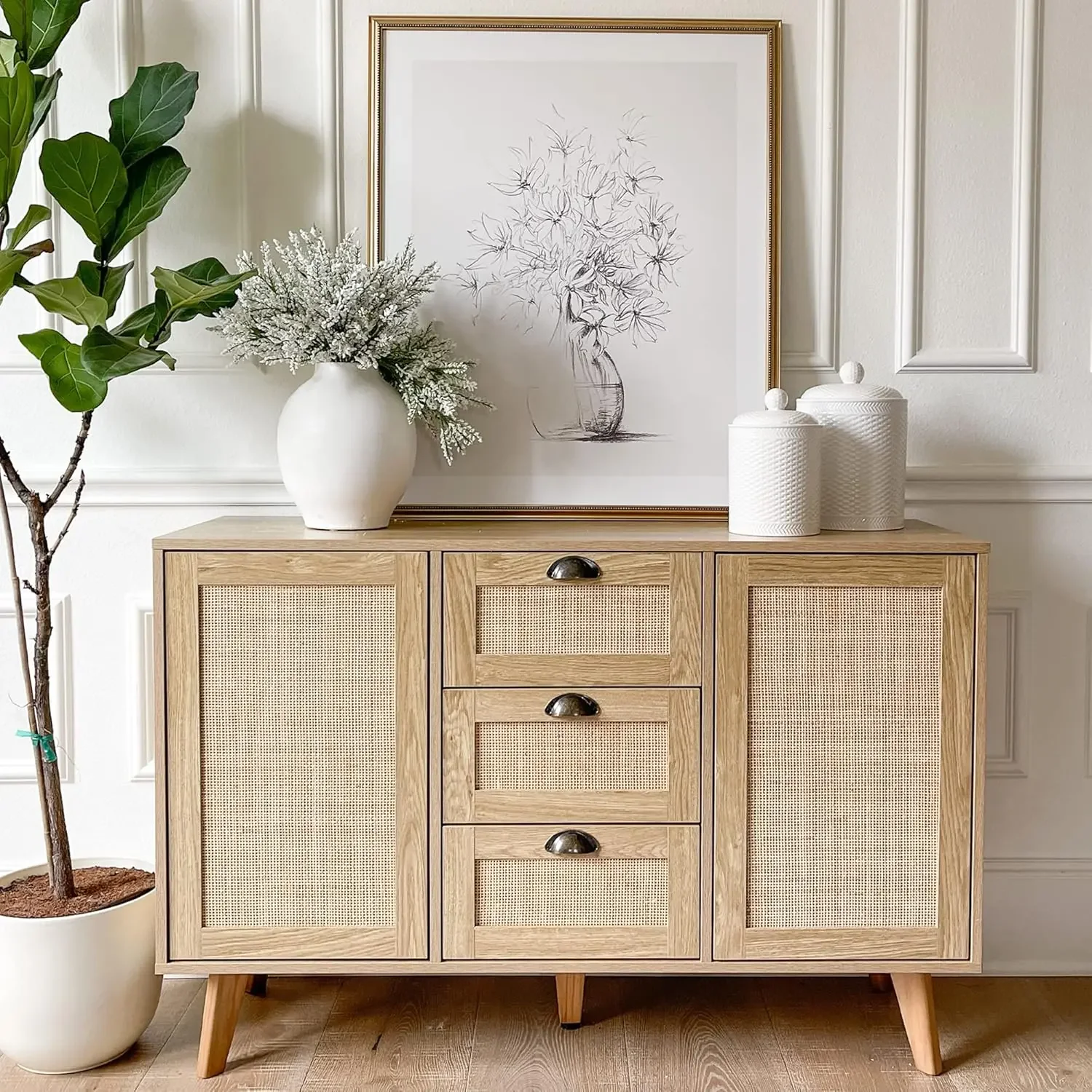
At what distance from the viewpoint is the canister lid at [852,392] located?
6.54 feet

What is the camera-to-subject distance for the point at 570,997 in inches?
80.7

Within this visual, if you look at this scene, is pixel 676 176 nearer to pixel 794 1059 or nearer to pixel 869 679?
pixel 869 679

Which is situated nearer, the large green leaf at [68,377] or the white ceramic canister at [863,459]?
the large green leaf at [68,377]

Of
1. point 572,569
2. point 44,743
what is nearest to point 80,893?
point 44,743

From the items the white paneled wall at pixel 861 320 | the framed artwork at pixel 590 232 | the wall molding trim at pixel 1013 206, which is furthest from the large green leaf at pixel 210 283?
the wall molding trim at pixel 1013 206

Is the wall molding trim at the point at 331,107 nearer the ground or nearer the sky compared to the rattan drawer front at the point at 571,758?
nearer the sky

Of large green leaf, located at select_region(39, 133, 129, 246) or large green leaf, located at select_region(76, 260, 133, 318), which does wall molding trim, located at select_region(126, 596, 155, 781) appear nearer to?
large green leaf, located at select_region(76, 260, 133, 318)

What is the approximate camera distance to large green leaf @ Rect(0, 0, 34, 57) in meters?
1.88

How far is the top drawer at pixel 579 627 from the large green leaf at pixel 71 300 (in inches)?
27.1

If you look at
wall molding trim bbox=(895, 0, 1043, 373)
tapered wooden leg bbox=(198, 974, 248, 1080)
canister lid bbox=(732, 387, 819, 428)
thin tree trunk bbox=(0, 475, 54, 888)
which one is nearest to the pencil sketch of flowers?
canister lid bbox=(732, 387, 819, 428)

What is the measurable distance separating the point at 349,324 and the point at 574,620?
24.7 inches

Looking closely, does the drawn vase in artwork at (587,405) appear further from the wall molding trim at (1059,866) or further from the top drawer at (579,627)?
the wall molding trim at (1059,866)

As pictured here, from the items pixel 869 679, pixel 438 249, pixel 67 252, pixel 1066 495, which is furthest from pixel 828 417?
pixel 67 252

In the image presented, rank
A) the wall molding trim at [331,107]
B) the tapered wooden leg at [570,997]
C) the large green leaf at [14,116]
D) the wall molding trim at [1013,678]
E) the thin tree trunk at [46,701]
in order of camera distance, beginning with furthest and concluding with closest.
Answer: the wall molding trim at [1013,678]
the wall molding trim at [331,107]
the tapered wooden leg at [570,997]
the thin tree trunk at [46,701]
the large green leaf at [14,116]
